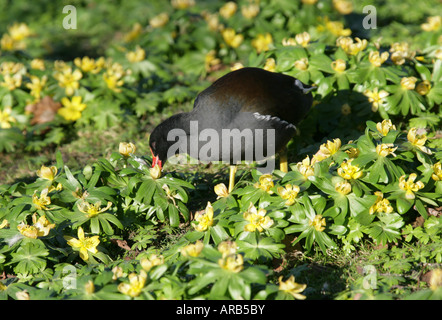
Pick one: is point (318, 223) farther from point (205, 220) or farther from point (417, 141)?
point (417, 141)

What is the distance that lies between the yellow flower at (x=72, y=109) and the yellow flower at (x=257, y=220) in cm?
335

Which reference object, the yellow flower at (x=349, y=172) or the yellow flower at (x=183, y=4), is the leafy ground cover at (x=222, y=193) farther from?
the yellow flower at (x=183, y=4)

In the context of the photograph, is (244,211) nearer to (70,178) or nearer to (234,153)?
(234,153)

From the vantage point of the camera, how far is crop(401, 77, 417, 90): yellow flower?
482 centimetres

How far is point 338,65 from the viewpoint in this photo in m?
5.03

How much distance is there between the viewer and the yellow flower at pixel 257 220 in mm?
3432

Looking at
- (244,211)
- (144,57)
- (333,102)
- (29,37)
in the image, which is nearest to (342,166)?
(244,211)

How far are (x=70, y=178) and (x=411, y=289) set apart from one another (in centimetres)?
269

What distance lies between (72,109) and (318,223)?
3.78 metres

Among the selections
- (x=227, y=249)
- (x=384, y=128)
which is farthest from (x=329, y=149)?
(x=227, y=249)

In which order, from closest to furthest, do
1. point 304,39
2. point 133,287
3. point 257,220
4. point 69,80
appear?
point 133,287 → point 257,220 → point 304,39 → point 69,80

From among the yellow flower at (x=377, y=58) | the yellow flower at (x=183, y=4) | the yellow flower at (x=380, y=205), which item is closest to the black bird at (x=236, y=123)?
the yellow flower at (x=377, y=58)

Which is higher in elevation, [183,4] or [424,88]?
[183,4]

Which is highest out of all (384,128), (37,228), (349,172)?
(384,128)
